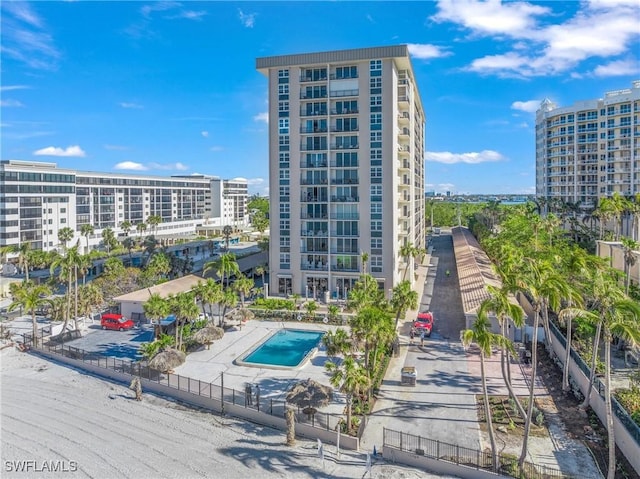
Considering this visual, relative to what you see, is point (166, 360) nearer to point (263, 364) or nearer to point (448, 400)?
point (263, 364)

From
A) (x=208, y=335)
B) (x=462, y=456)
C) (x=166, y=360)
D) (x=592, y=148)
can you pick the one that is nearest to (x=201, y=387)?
(x=166, y=360)

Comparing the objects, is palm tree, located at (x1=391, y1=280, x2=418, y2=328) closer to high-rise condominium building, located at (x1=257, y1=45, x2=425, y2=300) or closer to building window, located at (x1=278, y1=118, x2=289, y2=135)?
high-rise condominium building, located at (x1=257, y1=45, x2=425, y2=300)

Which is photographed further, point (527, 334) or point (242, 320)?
point (242, 320)

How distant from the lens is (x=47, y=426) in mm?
25281

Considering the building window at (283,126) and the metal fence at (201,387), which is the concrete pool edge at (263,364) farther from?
the building window at (283,126)

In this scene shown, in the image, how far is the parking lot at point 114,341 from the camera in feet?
121

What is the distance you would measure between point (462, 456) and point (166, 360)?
19.3 metres

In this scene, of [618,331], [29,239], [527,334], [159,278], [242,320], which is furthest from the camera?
[29,239]

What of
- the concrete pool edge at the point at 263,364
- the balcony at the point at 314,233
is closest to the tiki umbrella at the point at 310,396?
the concrete pool edge at the point at 263,364

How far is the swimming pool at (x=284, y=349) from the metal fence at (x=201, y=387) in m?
4.41

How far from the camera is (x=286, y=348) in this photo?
123 feet

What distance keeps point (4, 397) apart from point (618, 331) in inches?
1359

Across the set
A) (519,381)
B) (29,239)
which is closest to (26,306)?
(519,381)

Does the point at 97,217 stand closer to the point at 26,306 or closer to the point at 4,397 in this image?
the point at 26,306
